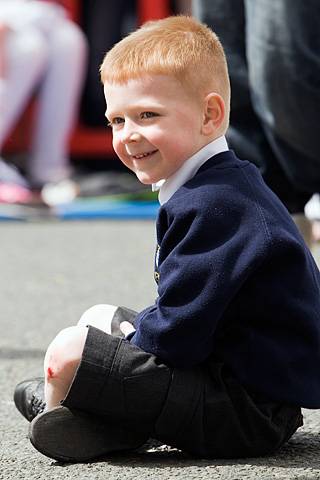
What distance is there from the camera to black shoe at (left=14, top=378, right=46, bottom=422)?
2830 millimetres

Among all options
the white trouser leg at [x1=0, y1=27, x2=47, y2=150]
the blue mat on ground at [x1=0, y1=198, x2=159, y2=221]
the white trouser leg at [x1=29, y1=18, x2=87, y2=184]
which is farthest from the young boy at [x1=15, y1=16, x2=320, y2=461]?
the white trouser leg at [x1=29, y1=18, x2=87, y2=184]

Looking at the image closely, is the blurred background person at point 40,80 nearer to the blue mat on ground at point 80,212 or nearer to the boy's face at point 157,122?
the blue mat on ground at point 80,212

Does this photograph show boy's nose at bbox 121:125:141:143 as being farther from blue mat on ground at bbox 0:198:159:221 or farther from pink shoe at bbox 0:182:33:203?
pink shoe at bbox 0:182:33:203

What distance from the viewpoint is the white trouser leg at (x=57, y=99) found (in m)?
7.54

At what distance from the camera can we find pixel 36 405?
2.83m

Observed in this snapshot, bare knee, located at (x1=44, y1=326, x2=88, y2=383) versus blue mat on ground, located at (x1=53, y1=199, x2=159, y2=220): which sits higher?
bare knee, located at (x1=44, y1=326, x2=88, y2=383)

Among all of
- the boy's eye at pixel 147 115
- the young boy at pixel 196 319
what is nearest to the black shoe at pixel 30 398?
the young boy at pixel 196 319

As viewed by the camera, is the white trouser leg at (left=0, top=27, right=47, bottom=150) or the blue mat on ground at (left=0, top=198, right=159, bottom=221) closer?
the blue mat on ground at (left=0, top=198, right=159, bottom=221)

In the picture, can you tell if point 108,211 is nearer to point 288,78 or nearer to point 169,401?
point 288,78

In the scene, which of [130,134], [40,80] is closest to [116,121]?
[130,134]

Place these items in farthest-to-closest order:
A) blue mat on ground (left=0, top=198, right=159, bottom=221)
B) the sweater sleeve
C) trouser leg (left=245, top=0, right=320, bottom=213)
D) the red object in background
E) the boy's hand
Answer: the red object in background → blue mat on ground (left=0, top=198, right=159, bottom=221) → trouser leg (left=245, top=0, right=320, bottom=213) → the boy's hand → the sweater sleeve

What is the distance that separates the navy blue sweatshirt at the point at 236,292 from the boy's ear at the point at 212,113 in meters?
0.10

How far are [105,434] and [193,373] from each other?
22 cm

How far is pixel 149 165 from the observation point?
268 centimetres
